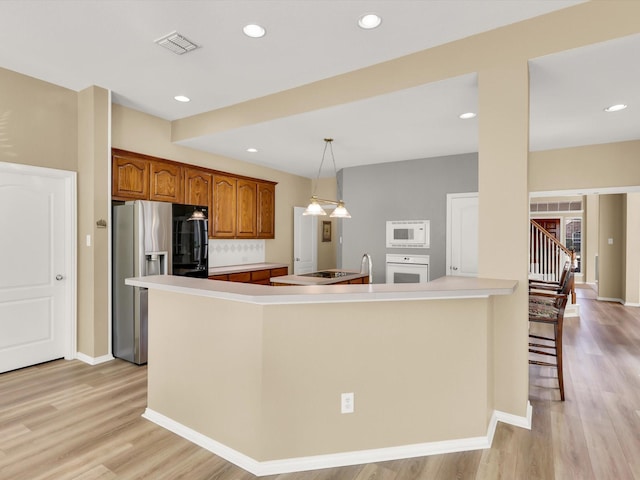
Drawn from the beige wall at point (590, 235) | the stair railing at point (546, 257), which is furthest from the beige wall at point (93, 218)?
the beige wall at point (590, 235)

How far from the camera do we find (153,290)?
258 cm

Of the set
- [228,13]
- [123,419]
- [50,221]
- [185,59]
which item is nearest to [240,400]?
[123,419]

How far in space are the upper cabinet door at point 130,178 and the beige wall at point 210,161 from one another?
18 centimetres

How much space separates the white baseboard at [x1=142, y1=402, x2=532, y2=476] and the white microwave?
3.49 m

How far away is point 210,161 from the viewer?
5.32 metres

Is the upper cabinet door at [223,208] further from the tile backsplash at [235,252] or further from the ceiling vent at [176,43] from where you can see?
the ceiling vent at [176,43]

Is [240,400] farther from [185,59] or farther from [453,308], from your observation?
[185,59]

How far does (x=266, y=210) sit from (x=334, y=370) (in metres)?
4.50

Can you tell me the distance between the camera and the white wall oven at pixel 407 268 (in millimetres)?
5641

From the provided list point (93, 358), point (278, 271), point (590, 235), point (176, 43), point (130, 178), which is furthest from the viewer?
point (590, 235)

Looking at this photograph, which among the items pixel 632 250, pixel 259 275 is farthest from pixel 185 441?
pixel 632 250

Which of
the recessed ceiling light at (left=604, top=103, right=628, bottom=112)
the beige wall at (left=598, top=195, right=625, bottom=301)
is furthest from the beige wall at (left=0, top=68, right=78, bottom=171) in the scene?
the beige wall at (left=598, top=195, right=625, bottom=301)

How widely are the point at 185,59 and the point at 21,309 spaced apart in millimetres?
2865

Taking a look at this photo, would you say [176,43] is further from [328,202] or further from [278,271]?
[278,271]
